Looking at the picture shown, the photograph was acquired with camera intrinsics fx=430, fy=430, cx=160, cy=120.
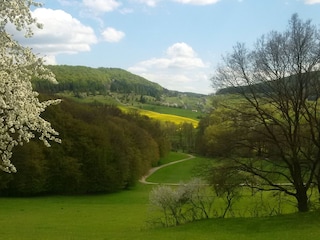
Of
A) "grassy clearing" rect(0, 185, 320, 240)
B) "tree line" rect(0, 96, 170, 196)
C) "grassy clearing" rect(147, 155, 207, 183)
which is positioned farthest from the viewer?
"grassy clearing" rect(147, 155, 207, 183)

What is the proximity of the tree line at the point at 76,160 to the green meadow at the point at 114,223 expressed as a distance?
204 centimetres

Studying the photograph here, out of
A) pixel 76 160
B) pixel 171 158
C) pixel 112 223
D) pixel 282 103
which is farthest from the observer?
pixel 171 158

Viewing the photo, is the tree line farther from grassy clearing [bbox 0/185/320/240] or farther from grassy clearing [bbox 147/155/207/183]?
grassy clearing [bbox 147/155/207/183]

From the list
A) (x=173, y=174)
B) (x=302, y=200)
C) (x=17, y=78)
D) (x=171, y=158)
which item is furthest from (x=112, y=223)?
(x=171, y=158)

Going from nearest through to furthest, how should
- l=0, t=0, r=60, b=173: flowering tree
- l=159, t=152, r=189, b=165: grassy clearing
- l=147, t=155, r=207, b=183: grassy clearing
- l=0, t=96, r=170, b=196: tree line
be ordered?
l=0, t=0, r=60, b=173: flowering tree → l=0, t=96, r=170, b=196: tree line → l=147, t=155, r=207, b=183: grassy clearing → l=159, t=152, r=189, b=165: grassy clearing

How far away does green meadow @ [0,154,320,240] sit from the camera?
2595cm

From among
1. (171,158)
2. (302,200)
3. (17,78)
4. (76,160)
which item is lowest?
(171,158)

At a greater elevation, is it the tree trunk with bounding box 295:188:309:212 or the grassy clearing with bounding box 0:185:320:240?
the tree trunk with bounding box 295:188:309:212

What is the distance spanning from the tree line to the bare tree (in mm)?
38608

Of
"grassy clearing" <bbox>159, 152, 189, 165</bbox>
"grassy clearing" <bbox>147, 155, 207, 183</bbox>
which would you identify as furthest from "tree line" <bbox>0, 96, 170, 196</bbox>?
"grassy clearing" <bbox>159, 152, 189, 165</bbox>

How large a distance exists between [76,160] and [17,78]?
53.3 m

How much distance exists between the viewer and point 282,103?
28.8 meters

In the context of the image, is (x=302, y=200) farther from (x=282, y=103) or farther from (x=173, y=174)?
(x=173, y=174)

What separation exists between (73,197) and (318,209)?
138ft
